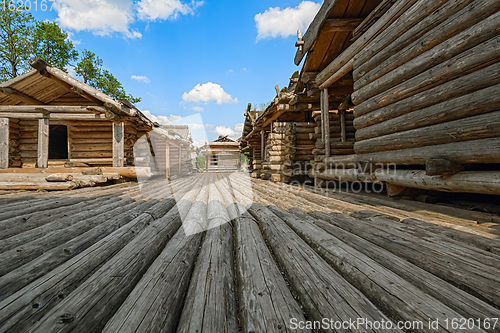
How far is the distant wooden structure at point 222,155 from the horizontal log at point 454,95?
2203 cm

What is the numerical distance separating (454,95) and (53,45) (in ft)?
95.4

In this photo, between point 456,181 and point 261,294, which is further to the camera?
point 456,181

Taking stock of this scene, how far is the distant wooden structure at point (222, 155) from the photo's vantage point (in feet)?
83.3

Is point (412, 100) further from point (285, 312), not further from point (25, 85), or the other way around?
point (25, 85)

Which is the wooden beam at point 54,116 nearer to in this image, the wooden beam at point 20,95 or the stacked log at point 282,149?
the wooden beam at point 20,95

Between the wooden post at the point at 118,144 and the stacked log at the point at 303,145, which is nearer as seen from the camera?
the wooden post at the point at 118,144

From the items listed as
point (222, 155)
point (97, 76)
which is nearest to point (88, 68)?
point (97, 76)

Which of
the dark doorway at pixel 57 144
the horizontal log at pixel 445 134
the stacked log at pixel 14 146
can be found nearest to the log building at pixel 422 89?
the horizontal log at pixel 445 134

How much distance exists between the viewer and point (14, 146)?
336 inches

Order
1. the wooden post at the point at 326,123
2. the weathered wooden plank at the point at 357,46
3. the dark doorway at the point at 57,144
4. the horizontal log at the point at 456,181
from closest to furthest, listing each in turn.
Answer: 1. the horizontal log at the point at 456,181
2. the weathered wooden plank at the point at 357,46
3. the wooden post at the point at 326,123
4. the dark doorway at the point at 57,144

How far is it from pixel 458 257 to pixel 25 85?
11.9 meters

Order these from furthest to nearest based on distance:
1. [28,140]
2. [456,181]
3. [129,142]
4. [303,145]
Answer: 1. [129,142]
2. [28,140]
3. [303,145]
4. [456,181]

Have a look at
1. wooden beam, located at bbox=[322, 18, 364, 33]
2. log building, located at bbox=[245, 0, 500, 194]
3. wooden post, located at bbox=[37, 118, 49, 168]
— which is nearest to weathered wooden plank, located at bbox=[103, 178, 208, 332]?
log building, located at bbox=[245, 0, 500, 194]

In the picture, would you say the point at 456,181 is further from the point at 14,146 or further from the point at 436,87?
the point at 14,146
